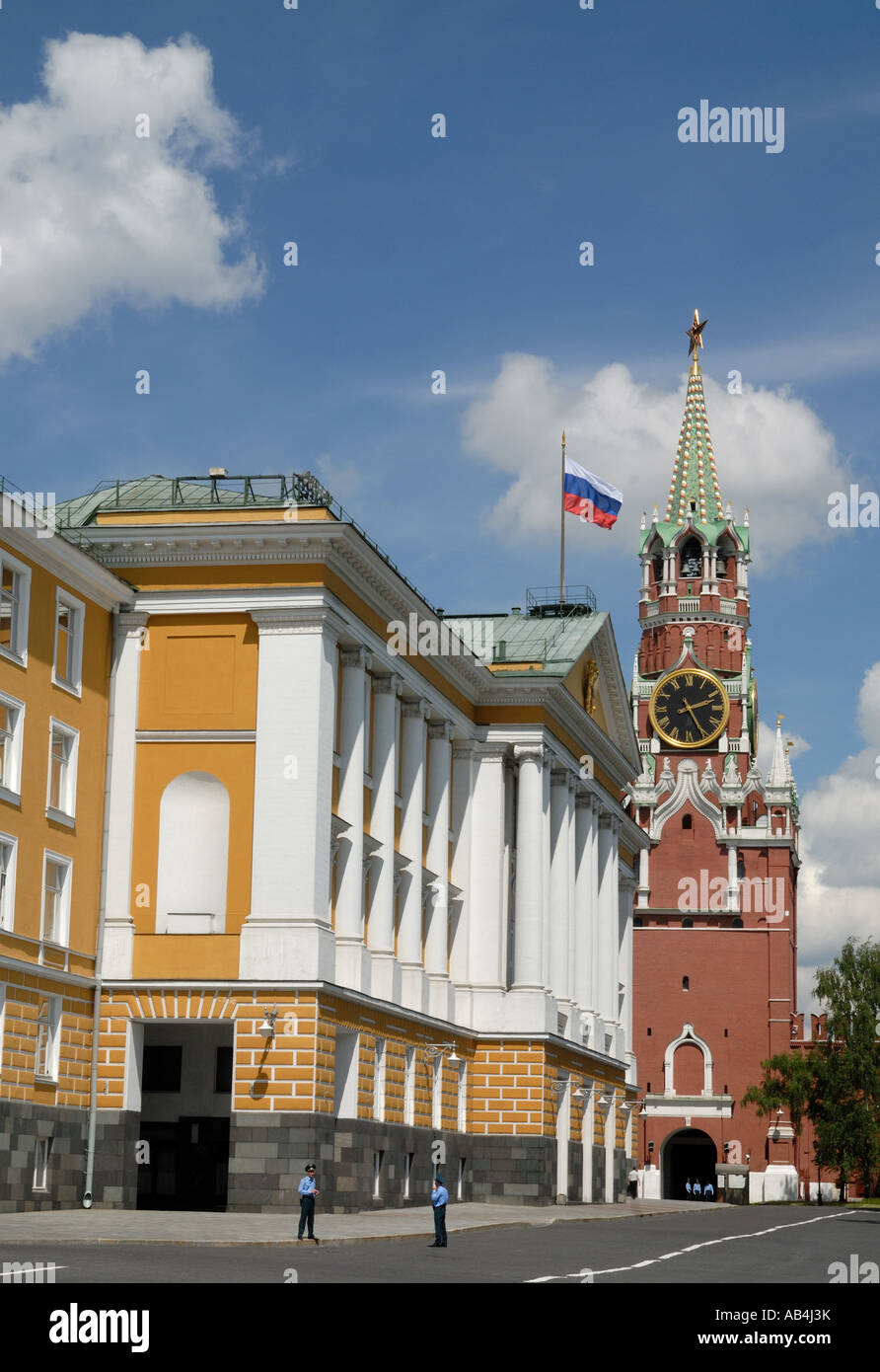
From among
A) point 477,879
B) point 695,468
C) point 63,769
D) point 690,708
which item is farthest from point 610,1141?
point 695,468

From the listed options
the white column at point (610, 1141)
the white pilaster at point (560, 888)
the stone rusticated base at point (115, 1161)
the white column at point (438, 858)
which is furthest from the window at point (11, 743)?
the white column at point (610, 1141)

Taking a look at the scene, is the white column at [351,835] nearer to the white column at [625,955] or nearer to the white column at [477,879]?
the white column at [477,879]

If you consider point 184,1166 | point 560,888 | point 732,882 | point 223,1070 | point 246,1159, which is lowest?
point 184,1166

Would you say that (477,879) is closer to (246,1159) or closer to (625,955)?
(246,1159)

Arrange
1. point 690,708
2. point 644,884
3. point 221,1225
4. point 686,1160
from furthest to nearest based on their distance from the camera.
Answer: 1. point 690,708
2. point 644,884
3. point 686,1160
4. point 221,1225

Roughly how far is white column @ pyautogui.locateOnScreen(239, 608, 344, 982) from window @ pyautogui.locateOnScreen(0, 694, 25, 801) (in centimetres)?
658

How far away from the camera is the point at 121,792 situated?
51344 mm

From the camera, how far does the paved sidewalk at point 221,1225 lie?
1394 inches

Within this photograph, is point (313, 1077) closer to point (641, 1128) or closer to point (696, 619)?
point (641, 1128)

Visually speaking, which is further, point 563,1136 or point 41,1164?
point 563,1136

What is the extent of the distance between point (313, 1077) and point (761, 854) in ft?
337

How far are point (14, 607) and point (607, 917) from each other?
133 feet

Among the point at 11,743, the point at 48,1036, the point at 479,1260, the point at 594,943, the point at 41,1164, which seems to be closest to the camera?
the point at 479,1260
